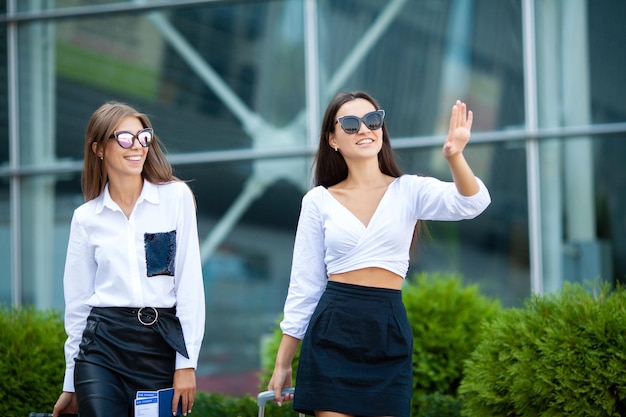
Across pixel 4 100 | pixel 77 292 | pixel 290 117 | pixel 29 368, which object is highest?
pixel 4 100

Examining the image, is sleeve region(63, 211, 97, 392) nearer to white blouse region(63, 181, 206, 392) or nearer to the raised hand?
white blouse region(63, 181, 206, 392)

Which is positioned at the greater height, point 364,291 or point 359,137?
point 359,137

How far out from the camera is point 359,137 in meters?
4.02

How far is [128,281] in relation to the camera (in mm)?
3938

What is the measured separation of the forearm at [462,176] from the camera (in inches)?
143

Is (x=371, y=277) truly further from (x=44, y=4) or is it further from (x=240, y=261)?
(x=44, y=4)

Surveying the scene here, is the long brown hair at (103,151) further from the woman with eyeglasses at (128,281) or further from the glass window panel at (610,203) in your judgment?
the glass window panel at (610,203)

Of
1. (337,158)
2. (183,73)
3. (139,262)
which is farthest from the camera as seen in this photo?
(183,73)

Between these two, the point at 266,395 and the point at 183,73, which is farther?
the point at 183,73

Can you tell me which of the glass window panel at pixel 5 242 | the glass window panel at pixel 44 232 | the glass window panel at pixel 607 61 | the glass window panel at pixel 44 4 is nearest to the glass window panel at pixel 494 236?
the glass window panel at pixel 607 61

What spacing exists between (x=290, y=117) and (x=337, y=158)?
5397mm

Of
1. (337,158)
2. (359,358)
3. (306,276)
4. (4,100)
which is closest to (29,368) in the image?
(306,276)

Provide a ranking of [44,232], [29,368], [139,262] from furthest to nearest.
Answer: [44,232] < [29,368] < [139,262]

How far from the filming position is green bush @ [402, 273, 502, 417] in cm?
641
